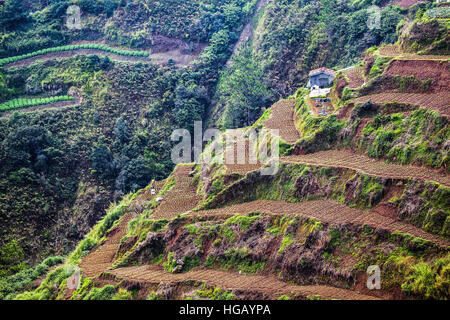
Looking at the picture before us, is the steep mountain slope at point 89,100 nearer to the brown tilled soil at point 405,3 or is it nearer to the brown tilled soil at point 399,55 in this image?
the brown tilled soil at point 405,3

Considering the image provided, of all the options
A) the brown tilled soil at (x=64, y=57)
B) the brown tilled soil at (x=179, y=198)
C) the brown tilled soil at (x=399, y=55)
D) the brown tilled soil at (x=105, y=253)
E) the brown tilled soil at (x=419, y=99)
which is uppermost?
the brown tilled soil at (x=64, y=57)

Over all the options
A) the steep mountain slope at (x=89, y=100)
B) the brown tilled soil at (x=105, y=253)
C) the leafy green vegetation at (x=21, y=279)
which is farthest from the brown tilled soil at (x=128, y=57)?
the leafy green vegetation at (x=21, y=279)

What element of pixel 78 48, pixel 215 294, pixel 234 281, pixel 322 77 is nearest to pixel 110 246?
pixel 234 281

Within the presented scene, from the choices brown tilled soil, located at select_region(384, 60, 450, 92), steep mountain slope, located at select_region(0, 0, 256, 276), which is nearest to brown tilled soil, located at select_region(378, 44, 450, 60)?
brown tilled soil, located at select_region(384, 60, 450, 92)

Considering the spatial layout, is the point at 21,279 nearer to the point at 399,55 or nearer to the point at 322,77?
the point at 322,77

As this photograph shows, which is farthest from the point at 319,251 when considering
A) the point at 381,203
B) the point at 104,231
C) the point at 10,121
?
the point at 10,121

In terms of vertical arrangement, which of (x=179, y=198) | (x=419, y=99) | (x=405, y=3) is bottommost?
(x=179, y=198)
